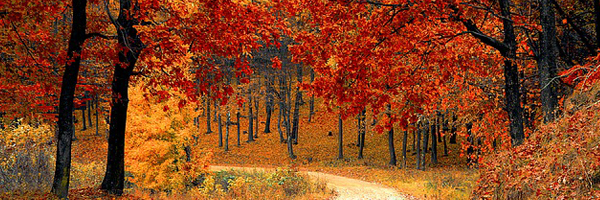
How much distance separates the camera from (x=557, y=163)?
598cm

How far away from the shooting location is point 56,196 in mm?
8492

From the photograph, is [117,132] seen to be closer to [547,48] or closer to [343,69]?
[343,69]

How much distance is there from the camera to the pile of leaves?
549 centimetres

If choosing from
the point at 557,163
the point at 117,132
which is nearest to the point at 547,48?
the point at 557,163

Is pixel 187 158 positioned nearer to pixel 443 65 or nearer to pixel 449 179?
pixel 449 179

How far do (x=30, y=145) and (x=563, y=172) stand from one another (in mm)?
13108

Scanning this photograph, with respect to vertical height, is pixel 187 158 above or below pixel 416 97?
below

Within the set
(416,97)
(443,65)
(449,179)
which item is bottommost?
(449,179)

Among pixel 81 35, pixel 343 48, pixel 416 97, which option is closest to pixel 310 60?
pixel 343 48

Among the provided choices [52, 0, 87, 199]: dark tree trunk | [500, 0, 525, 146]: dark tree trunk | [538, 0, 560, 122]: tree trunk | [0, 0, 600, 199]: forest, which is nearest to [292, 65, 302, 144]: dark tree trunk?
[0, 0, 600, 199]: forest

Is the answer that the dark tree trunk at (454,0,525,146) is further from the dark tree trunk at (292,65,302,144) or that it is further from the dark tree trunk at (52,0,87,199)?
the dark tree trunk at (292,65,302,144)

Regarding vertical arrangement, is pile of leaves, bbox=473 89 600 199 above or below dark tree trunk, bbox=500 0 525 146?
below

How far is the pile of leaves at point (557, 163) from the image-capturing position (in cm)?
549

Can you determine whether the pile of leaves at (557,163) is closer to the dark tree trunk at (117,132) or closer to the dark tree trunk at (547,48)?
the dark tree trunk at (547,48)
